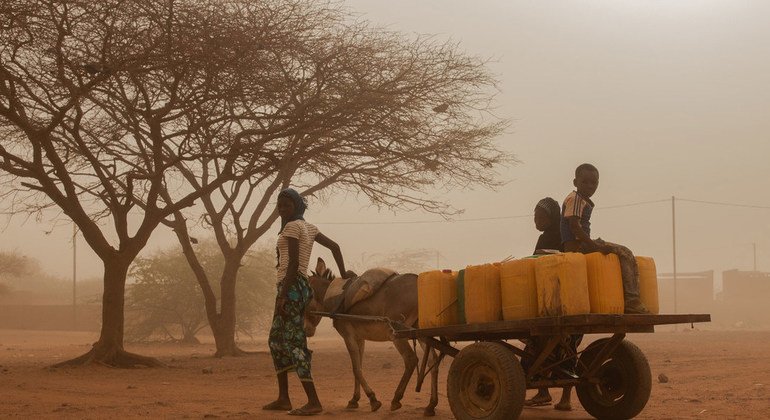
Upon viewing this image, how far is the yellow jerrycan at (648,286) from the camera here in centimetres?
826

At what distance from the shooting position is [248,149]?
17422 mm

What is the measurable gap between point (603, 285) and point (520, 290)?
2.21ft

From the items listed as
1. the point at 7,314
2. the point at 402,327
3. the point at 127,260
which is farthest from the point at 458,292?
the point at 7,314

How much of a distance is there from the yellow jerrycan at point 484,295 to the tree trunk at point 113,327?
10918mm

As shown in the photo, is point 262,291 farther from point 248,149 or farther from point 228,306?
point 248,149

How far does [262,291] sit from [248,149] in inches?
937

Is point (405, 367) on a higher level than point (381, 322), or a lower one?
lower

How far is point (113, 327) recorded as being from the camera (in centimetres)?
1789

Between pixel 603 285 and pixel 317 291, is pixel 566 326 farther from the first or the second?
pixel 317 291

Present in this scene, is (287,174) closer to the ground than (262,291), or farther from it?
farther from it

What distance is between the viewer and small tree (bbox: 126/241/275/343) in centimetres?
3681

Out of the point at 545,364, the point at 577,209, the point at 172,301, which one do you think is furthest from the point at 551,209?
the point at 172,301

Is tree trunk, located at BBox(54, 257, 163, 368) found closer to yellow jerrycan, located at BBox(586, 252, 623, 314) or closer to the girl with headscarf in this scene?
the girl with headscarf

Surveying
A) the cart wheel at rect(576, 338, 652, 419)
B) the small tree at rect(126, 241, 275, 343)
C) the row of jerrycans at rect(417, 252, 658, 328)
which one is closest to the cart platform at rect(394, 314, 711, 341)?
the row of jerrycans at rect(417, 252, 658, 328)
